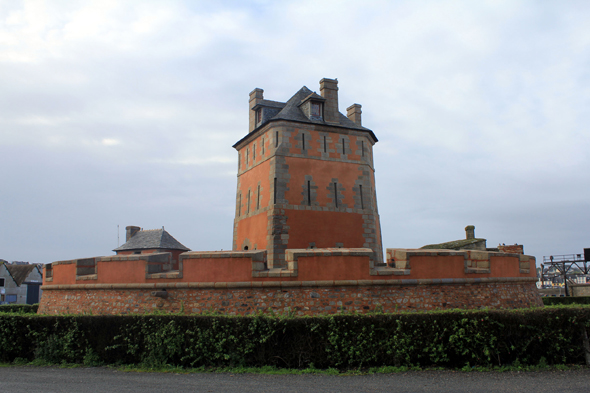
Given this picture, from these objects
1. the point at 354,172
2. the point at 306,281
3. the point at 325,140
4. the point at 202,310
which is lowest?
the point at 202,310

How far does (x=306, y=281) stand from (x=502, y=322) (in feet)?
14.7

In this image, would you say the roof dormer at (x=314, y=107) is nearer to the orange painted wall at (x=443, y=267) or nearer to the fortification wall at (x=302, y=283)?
the fortification wall at (x=302, y=283)

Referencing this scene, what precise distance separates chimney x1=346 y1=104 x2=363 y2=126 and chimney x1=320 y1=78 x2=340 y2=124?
69.2 inches

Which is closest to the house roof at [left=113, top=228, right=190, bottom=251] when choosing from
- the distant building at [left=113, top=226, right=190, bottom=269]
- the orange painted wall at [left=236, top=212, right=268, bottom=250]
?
the distant building at [left=113, top=226, right=190, bottom=269]

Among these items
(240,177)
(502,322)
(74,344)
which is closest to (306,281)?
(502,322)

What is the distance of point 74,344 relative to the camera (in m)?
9.57

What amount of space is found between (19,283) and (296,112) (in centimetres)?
3766

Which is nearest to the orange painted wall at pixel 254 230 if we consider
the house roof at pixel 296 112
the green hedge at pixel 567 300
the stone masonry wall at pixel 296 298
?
the house roof at pixel 296 112

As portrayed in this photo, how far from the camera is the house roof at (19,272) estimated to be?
4214 cm

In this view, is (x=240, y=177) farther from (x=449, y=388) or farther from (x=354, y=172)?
(x=449, y=388)

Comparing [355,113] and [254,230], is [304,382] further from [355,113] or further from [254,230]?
[355,113]

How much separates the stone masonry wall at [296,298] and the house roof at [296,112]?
754 cm

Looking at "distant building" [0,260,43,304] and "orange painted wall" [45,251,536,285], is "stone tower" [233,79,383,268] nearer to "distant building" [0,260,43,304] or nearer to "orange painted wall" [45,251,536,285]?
"orange painted wall" [45,251,536,285]

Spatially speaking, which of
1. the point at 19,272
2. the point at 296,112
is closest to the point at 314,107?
the point at 296,112
